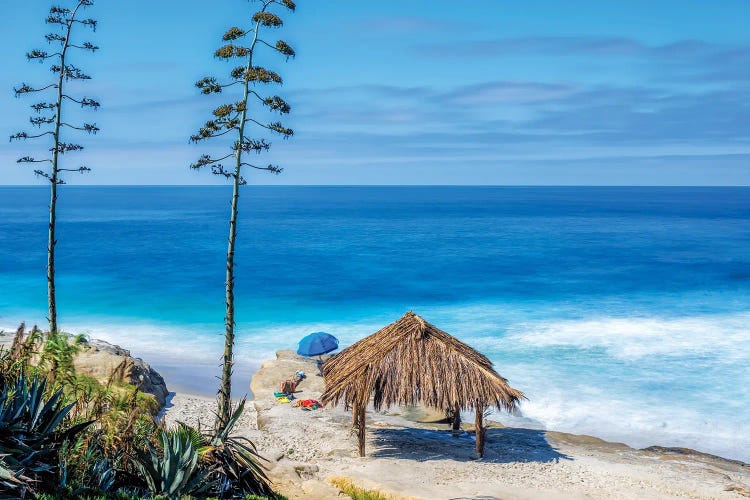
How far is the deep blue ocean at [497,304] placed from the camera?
77.3 feet

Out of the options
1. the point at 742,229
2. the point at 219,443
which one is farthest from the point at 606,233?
the point at 219,443

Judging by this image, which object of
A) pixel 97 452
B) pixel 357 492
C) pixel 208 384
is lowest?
pixel 208 384

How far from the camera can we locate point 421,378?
15148 millimetres

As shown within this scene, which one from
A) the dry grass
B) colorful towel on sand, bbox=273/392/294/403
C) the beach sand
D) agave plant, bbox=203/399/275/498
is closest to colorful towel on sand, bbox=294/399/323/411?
the beach sand

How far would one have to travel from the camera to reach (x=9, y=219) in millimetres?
109062

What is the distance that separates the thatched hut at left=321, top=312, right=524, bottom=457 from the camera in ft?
49.1

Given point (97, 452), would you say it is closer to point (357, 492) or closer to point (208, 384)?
point (357, 492)

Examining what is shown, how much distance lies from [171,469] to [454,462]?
8.06 m

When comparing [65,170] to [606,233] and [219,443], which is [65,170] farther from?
[606,233]

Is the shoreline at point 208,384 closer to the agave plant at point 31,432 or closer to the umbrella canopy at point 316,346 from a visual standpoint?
the umbrella canopy at point 316,346

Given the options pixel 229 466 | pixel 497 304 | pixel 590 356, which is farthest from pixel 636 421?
pixel 497 304

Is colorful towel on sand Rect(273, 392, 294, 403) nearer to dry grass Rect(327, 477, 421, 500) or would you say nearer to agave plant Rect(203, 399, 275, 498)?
dry grass Rect(327, 477, 421, 500)

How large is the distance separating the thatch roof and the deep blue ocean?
6234 mm

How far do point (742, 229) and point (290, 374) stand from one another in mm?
87058
